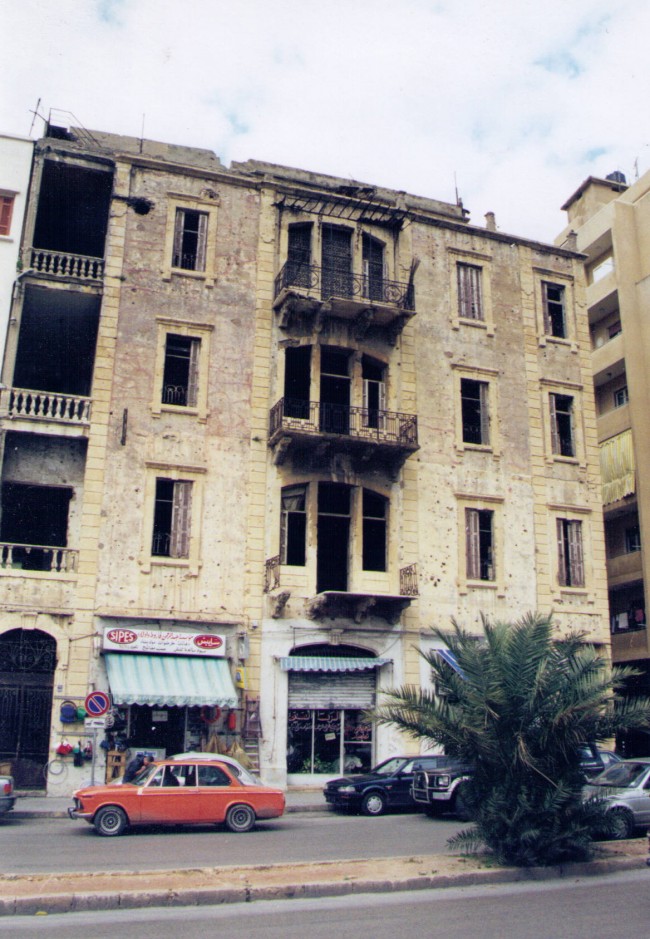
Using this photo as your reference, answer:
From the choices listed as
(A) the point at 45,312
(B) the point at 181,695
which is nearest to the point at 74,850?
(B) the point at 181,695

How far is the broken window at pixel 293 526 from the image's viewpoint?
82.3ft

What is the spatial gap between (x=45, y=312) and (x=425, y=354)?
39.3ft

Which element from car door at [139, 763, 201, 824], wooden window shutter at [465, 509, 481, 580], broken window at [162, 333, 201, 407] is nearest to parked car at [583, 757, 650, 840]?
car door at [139, 763, 201, 824]

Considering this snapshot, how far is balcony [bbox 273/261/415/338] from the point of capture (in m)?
25.9

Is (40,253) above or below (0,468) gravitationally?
above

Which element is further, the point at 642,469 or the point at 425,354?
the point at 642,469

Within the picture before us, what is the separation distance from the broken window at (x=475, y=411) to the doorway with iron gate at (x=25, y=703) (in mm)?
14599

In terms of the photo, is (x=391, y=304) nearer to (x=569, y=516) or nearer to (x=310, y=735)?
(x=569, y=516)

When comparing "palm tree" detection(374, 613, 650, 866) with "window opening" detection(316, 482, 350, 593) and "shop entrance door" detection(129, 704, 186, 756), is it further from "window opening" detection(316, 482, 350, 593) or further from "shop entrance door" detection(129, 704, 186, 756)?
"window opening" detection(316, 482, 350, 593)

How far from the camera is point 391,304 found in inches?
1040

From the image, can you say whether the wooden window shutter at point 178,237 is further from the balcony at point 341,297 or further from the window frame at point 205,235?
the balcony at point 341,297

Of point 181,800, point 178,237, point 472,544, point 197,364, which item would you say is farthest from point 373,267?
point 181,800

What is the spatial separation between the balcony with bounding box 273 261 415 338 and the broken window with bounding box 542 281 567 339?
606 cm

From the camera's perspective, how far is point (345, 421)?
26.4 metres
